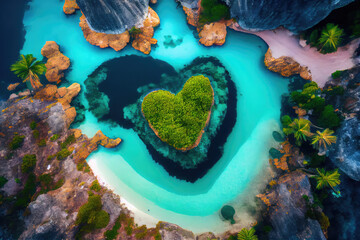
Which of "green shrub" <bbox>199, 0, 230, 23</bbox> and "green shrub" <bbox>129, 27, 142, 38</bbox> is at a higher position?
"green shrub" <bbox>199, 0, 230, 23</bbox>

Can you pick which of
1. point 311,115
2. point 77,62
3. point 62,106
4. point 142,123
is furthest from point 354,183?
point 77,62

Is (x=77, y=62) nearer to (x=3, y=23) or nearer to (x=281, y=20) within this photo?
(x=3, y=23)

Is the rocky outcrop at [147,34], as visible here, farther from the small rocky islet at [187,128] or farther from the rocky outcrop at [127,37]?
the small rocky islet at [187,128]

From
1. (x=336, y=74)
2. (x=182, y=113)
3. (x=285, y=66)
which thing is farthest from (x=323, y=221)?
(x=285, y=66)

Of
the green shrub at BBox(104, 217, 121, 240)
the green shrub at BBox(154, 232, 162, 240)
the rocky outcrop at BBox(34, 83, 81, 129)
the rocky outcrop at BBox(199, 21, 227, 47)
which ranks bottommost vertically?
the green shrub at BBox(104, 217, 121, 240)

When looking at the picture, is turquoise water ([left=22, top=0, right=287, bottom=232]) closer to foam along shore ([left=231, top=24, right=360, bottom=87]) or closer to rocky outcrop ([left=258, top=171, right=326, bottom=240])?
foam along shore ([left=231, top=24, right=360, bottom=87])

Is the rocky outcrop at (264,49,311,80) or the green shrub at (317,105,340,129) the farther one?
the rocky outcrop at (264,49,311,80)

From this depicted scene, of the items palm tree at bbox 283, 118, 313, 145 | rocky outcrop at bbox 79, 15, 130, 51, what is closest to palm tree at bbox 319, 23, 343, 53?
palm tree at bbox 283, 118, 313, 145
